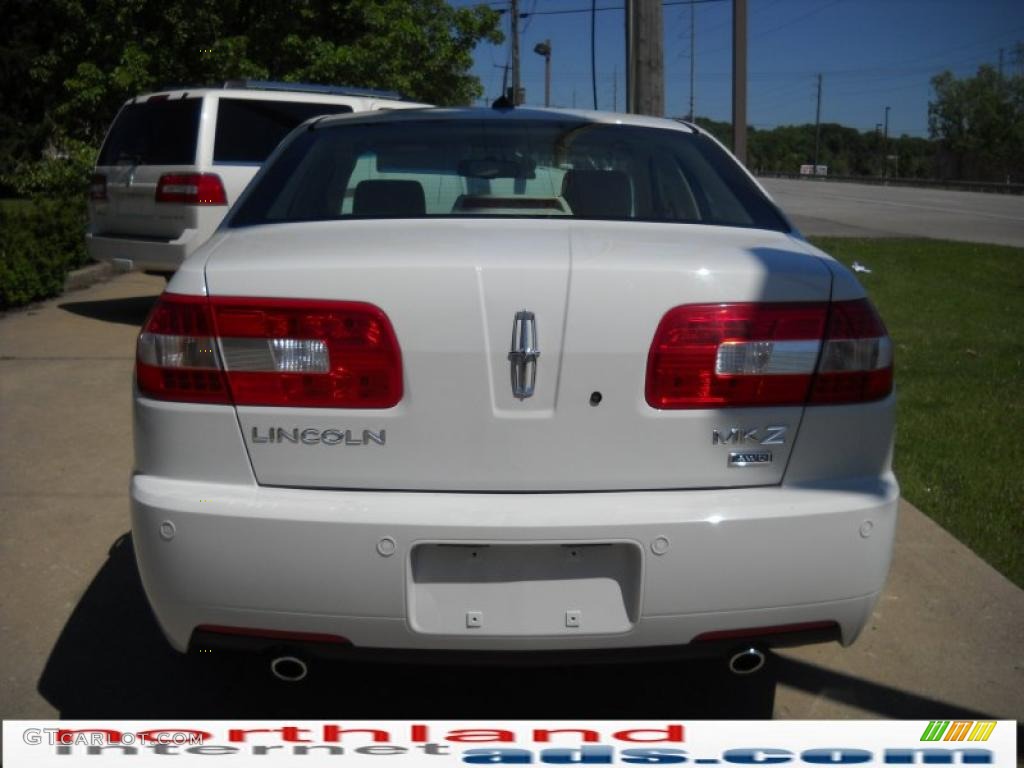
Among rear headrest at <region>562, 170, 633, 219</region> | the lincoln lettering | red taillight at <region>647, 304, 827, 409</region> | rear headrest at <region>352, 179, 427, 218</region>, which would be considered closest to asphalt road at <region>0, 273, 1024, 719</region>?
the lincoln lettering

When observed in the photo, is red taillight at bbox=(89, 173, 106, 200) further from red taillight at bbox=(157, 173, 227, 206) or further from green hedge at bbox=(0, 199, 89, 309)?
red taillight at bbox=(157, 173, 227, 206)

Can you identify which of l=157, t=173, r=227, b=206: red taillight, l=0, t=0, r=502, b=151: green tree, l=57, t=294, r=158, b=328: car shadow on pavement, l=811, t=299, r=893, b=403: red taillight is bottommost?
l=57, t=294, r=158, b=328: car shadow on pavement

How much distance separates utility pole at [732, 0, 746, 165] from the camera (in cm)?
959

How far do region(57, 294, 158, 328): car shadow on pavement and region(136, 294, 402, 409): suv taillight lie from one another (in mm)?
7808

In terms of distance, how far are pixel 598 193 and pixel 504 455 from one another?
1.23m

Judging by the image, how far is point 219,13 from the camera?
14836 mm

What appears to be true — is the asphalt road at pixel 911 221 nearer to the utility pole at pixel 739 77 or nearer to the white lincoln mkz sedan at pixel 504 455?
the utility pole at pixel 739 77

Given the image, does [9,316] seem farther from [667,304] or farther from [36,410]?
Result: [667,304]

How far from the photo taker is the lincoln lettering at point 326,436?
253cm

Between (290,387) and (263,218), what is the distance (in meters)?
0.91

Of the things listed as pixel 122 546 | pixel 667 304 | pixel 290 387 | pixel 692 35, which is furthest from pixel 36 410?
pixel 692 35

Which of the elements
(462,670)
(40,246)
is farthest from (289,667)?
(40,246)

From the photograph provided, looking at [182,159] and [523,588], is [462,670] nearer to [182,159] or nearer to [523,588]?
[523,588]

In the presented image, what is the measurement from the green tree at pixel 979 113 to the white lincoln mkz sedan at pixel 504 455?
103019mm
